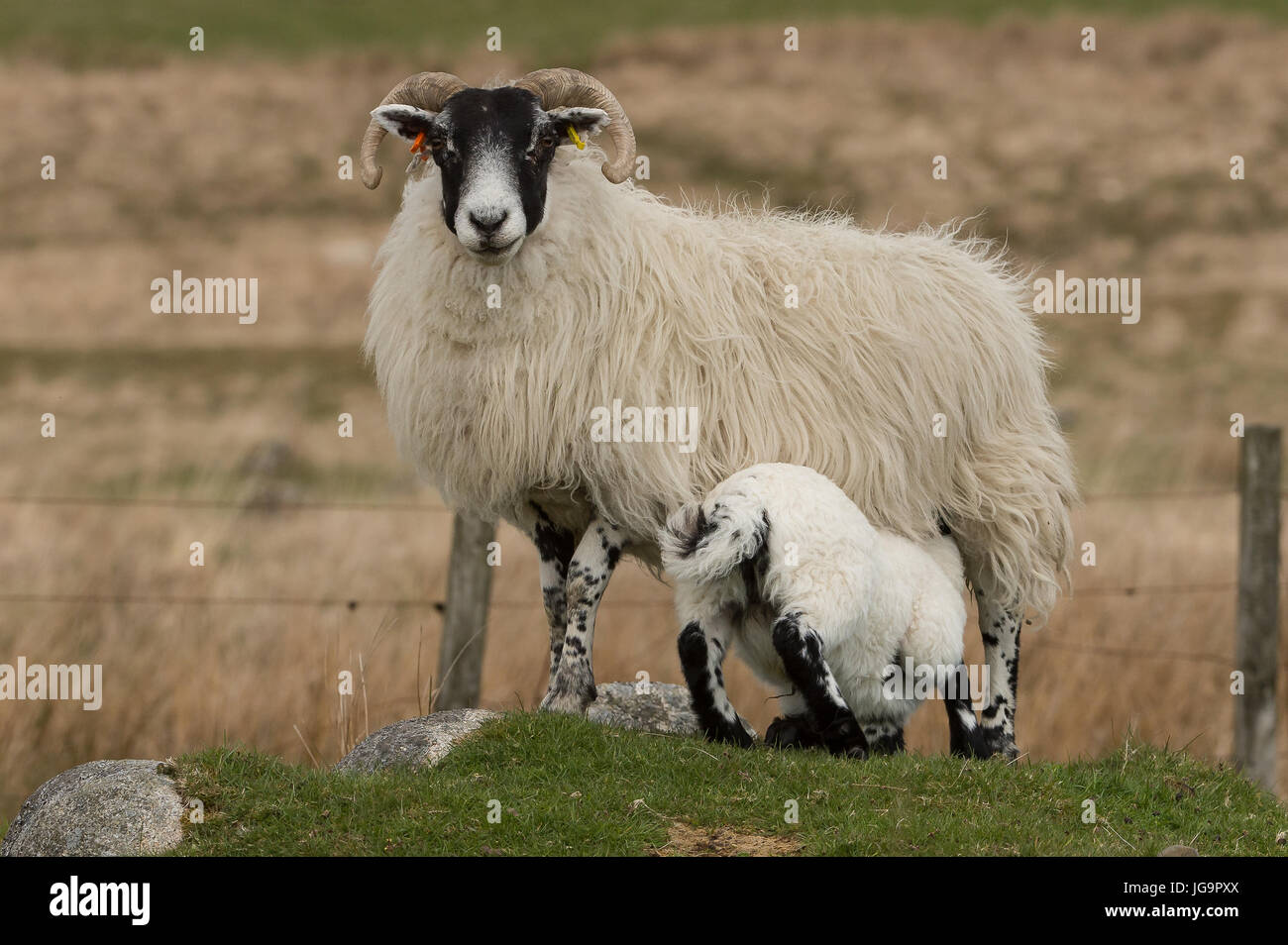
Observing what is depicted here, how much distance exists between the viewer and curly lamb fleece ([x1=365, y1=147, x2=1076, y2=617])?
866 cm

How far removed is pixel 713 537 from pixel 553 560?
1545 mm

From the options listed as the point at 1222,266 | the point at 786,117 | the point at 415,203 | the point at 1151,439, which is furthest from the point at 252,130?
the point at 415,203

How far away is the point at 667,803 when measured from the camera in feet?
24.1

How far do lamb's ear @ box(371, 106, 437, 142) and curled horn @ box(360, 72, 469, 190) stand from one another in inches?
3.1

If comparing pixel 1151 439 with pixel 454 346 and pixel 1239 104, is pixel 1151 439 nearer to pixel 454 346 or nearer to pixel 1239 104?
pixel 454 346

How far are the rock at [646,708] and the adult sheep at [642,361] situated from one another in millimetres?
335

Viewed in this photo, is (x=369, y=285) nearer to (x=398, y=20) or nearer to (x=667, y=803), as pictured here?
(x=398, y=20)

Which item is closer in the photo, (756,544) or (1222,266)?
(756,544)

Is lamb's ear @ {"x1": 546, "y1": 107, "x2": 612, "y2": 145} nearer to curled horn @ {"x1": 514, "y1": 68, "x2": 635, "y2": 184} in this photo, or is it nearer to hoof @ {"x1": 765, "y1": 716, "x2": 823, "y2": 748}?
curled horn @ {"x1": 514, "y1": 68, "x2": 635, "y2": 184}

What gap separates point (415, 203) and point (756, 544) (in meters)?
2.95

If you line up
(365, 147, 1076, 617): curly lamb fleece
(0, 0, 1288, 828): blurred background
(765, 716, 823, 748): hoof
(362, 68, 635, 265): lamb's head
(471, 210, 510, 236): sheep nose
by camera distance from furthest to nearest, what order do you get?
(0, 0, 1288, 828): blurred background
(365, 147, 1076, 617): curly lamb fleece
(765, 716, 823, 748): hoof
(362, 68, 635, 265): lamb's head
(471, 210, 510, 236): sheep nose

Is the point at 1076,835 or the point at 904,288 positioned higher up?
the point at 904,288

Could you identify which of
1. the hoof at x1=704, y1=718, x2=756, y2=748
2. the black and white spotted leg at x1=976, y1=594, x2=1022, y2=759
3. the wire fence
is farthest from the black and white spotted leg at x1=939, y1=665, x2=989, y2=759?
the wire fence

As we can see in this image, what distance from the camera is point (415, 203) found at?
912cm
